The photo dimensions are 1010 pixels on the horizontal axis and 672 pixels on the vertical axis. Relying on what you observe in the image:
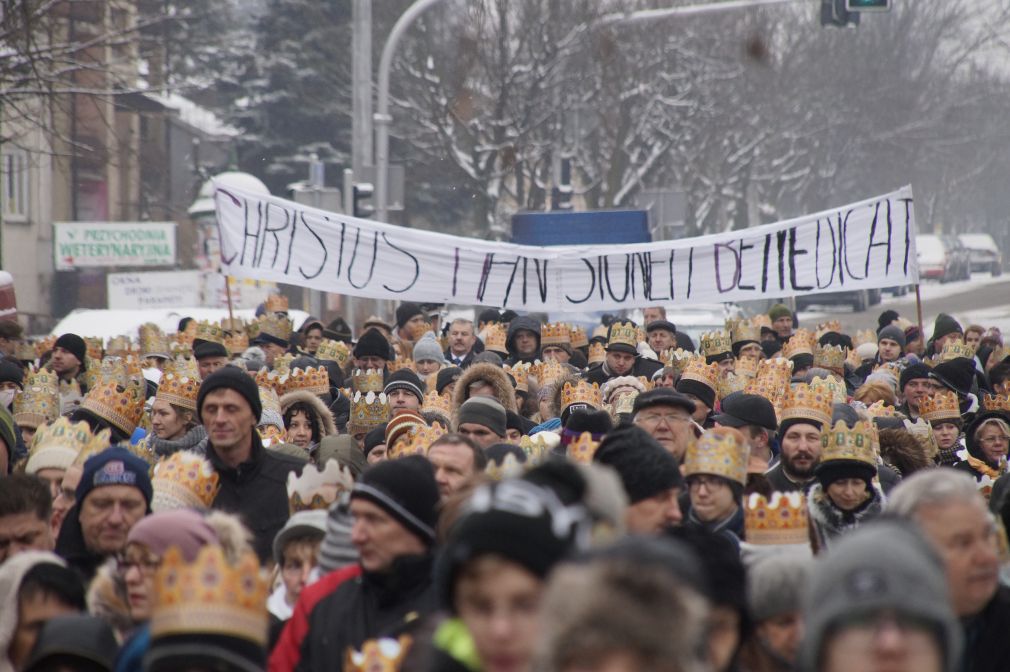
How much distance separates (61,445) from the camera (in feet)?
23.8

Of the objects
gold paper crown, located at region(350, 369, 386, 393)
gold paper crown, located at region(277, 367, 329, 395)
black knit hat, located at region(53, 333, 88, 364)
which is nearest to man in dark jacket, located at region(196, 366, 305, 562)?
gold paper crown, located at region(277, 367, 329, 395)

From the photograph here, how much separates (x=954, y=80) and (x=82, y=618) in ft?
199

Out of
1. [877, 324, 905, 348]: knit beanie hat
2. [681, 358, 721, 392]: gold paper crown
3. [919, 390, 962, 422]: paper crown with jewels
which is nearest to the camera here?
[681, 358, 721, 392]: gold paper crown

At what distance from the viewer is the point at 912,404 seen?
1110cm

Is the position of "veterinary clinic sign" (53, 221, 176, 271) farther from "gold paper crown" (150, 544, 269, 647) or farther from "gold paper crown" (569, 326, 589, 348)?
"gold paper crown" (150, 544, 269, 647)

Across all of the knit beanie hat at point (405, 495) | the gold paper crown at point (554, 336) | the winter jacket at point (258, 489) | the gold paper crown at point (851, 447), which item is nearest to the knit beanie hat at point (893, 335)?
the gold paper crown at point (554, 336)

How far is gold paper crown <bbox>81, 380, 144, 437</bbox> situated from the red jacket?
14.9 ft

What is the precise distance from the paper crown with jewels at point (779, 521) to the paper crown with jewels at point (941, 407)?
17.0ft

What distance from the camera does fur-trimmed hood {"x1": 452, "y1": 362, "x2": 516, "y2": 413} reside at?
9.16 metres

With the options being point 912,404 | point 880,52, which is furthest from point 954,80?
point 912,404

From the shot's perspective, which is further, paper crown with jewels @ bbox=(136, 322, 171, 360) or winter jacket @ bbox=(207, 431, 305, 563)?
paper crown with jewels @ bbox=(136, 322, 171, 360)

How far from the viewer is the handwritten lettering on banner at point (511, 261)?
12.8 m

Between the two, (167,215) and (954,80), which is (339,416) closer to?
(167,215)

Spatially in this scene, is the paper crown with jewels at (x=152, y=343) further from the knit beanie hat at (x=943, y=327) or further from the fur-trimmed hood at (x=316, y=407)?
the knit beanie hat at (x=943, y=327)
